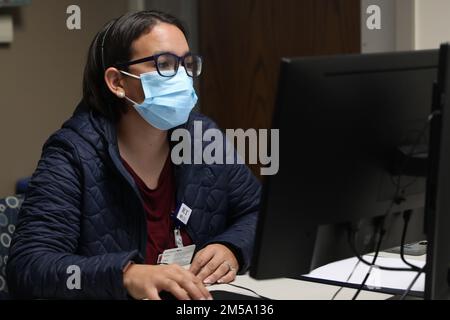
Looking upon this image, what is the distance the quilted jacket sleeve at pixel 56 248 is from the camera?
54.0 inches

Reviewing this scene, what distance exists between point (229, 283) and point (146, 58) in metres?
0.62

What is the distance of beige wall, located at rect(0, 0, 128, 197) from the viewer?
2.63 m

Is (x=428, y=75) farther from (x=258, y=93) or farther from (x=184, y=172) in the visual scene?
(x=258, y=93)

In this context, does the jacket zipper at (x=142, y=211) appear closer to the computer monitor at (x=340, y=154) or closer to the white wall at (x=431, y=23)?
the computer monitor at (x=340, y=154)

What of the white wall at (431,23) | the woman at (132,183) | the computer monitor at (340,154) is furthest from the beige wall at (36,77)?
the computer monitor at (340,154)

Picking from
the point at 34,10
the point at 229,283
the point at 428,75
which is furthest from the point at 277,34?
the point at 428,75

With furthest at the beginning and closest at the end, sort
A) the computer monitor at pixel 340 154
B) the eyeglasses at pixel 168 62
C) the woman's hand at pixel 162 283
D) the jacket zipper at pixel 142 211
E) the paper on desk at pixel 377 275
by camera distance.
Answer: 1. the eyeglasses at pixel 168 62
2. the jacket zipper at pixel 142 211
3. the paper on desk at pixel 377 275
4. the woman's hand at pixel 162 283
5. the computer monitor at pixel 340 154

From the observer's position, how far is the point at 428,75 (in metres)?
1.09

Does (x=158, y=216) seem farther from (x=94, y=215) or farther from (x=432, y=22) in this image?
(x=432, y=22)

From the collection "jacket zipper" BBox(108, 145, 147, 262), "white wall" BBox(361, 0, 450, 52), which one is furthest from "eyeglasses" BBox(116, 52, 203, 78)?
"white wall" BBox(361, 0, 450, 52)

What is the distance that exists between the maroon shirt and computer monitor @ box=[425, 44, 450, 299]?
0.78m

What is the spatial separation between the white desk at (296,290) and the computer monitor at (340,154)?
22 centimetres
